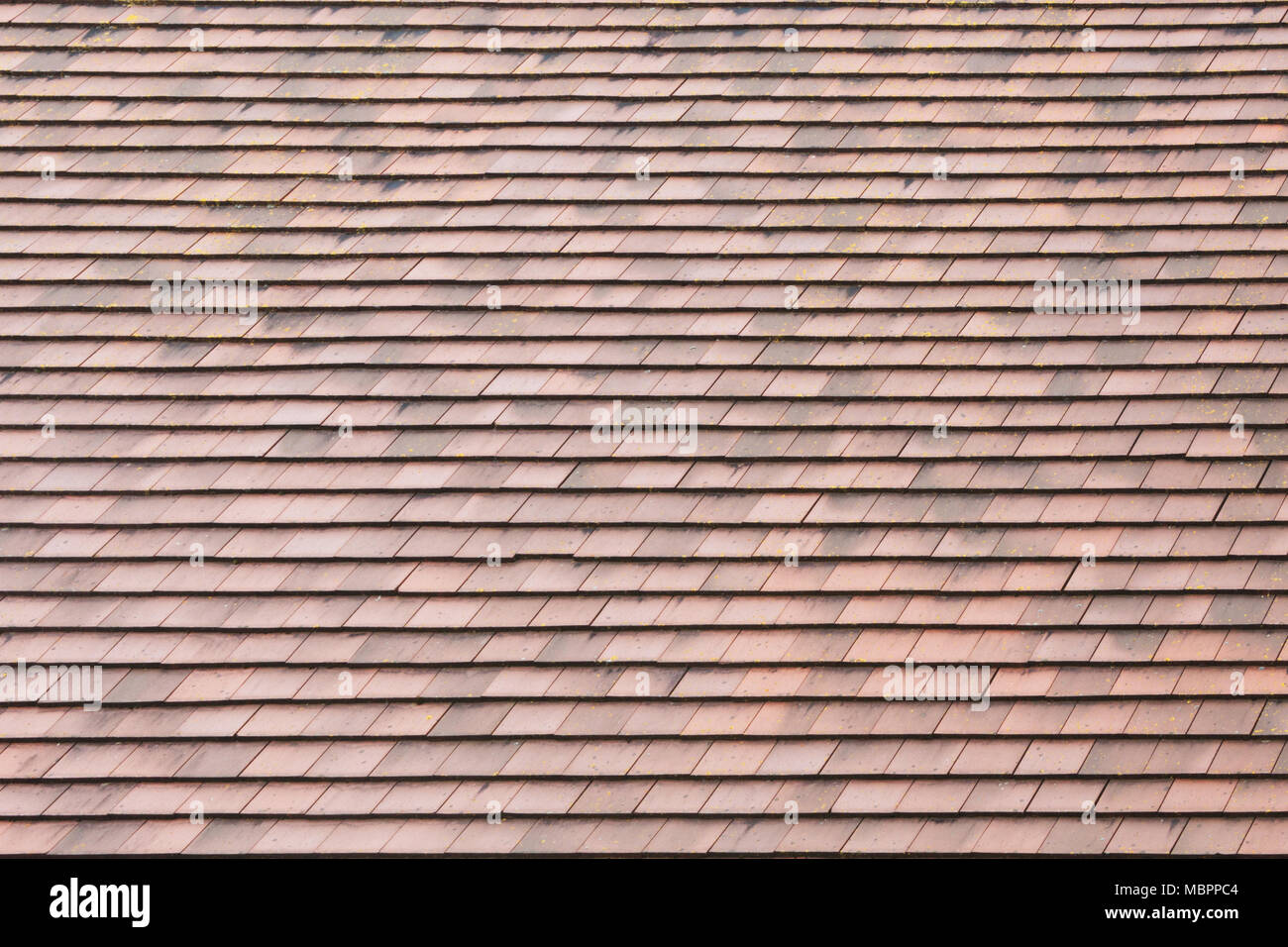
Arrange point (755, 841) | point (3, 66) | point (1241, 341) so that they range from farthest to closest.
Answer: point (3, 66)
point (1241, 341)
point (755, 841)

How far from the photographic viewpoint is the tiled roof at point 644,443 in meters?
5.90

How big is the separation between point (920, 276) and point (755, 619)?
6.98 feet

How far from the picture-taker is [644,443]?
6.59 meters

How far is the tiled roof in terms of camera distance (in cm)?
590

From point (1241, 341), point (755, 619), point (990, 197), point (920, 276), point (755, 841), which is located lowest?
point (755, 841)

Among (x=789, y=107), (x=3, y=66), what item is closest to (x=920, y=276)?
(x=789, y=107)

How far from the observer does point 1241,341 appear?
21.9ft

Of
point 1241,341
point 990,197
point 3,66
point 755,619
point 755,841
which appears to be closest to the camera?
point 755,841

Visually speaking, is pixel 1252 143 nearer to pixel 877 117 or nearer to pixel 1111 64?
pixel 1111 64

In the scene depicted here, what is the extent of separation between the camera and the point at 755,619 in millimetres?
6176

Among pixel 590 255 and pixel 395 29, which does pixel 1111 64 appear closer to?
pixel 590 255

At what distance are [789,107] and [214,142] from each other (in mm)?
3285

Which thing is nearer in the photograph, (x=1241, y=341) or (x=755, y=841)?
(x=755, y=841)

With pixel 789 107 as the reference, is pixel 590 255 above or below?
below
